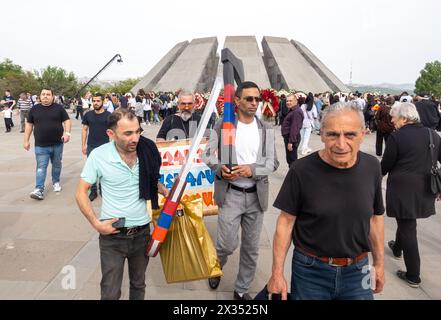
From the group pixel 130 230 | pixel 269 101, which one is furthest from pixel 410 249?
pixel 269 101

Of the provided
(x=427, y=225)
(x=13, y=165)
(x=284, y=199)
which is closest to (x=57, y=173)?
(x=13, y=165)

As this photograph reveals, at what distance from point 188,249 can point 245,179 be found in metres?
0.76

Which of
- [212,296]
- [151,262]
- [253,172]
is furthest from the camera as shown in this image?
[151,262]

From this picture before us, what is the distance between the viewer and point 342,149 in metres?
1.90

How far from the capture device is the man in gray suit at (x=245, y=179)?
299cm

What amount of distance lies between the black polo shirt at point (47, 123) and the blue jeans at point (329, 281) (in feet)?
17.5

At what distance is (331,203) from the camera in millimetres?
1952

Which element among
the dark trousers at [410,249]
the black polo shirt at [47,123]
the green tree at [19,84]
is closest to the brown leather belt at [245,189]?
the dark trousers at [410,249]

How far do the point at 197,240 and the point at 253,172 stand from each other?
726mm

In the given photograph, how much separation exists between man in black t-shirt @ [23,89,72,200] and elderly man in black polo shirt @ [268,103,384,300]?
508 centimetres

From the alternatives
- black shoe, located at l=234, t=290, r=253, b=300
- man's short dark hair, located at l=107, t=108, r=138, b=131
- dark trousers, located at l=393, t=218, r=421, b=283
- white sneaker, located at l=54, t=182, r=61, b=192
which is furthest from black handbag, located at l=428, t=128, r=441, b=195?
white sneaker, located at l=54, t=182, r=61, b=192

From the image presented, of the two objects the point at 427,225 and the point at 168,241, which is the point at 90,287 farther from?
the point at 427,225

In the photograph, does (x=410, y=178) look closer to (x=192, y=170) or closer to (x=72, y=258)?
(x=192, y=170)

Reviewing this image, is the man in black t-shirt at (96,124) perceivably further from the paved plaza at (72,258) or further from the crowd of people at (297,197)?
the crowd of people at (297,197)
